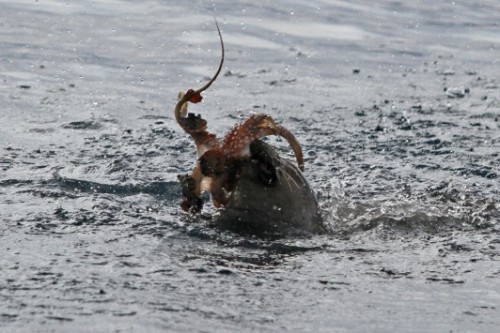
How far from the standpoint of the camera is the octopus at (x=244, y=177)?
19.9ft

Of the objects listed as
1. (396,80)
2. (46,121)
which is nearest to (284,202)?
(46,121)

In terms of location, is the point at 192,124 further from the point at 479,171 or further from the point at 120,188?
the point at 479,171

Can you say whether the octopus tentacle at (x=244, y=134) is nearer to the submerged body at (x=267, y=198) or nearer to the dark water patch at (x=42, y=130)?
the submerged body at (x=267, y=198)

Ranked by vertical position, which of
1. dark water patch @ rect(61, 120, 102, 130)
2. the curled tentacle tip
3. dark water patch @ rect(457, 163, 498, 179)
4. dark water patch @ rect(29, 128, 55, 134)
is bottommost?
dark water patch @ rect(29, 128, 55, 134)

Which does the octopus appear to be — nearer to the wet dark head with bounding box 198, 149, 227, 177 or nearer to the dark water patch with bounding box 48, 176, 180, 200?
the wet dark head with bounding box 198, 149, 227, 177

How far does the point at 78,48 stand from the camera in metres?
11.9

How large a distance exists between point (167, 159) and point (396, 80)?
373 centimetres

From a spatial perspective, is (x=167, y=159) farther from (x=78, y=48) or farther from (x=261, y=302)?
(x=78, y=48)

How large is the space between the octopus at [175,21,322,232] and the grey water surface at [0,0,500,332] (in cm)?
13

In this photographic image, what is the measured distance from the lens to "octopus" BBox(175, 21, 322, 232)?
19.9 ft

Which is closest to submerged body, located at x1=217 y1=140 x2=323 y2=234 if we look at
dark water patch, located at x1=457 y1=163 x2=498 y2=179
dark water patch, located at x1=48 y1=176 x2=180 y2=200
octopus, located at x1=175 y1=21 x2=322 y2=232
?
octopus, located at x1=175 y1=21 x2=322 y2=232

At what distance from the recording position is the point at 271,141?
8.96 m

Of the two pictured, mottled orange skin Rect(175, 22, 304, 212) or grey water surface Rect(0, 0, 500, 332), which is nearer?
grey water surface Rect(0, 0, 500, 332)

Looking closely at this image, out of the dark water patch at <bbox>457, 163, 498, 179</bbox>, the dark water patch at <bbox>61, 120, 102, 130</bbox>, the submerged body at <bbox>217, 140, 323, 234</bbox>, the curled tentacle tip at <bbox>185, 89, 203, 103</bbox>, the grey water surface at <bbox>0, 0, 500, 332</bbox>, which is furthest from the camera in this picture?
the dark water patch at <bbox>61, 120, 102, 130</bbox>
